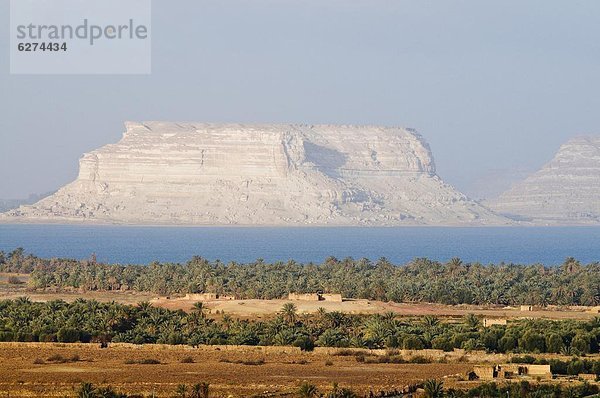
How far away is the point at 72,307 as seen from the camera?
75.1 metres

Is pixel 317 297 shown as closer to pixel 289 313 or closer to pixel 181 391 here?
pixel 289 313

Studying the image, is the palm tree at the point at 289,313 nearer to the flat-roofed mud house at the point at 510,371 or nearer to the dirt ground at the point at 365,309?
the dirt ground at the point at 365,309

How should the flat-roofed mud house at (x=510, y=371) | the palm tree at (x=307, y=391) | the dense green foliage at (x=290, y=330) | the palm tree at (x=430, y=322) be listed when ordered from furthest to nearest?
the palm tree at (x=430, y=322), the dense green foliage at (x=290, y=330), the flat-roofed mud house at (x=510, y=371), the palm tree at (x=307, y=391)

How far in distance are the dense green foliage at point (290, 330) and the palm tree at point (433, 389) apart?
51.0 feet

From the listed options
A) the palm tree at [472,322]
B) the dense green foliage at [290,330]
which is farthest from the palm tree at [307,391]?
the palm tree at [472,322]

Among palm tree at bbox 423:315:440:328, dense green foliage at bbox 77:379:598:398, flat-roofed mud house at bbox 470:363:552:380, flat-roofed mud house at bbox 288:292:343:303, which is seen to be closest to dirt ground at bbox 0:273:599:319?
flat-roofed mud house at bbox 288:292:343:303

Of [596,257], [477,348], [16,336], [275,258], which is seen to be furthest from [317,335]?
[596,257]

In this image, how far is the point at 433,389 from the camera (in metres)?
→ 46.2

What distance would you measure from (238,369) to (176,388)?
7564 millimetres

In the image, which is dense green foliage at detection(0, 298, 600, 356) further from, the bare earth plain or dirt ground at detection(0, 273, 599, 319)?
dirt ground at detection(0, 273, 599, 319)

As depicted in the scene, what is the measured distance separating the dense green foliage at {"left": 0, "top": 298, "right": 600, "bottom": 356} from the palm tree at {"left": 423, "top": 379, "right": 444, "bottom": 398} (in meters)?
15.5

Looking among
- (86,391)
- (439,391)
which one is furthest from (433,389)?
(86,391)

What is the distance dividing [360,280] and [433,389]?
182 feet

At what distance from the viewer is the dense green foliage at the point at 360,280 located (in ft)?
308
